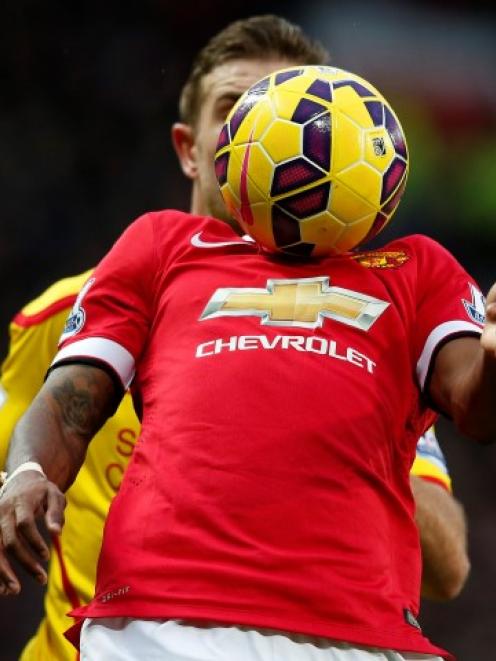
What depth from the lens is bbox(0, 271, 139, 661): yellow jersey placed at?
148 inches

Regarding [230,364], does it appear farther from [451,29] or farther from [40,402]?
[451,29]

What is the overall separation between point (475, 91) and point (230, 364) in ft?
20.1

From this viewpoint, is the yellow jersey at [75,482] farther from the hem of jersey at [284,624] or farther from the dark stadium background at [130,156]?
the dark stadium background at [130,156]

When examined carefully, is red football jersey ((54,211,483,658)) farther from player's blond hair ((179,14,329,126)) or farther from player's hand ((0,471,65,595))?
player's blond hair ((179,14,329,126))

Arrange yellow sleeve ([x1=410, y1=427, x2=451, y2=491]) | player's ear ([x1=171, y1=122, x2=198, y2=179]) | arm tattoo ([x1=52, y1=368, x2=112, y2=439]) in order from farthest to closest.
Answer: player's ear ([x1=171, y1=122, x2=198, y2=179])
yellow sleeve ([x1=410, y1=427, x2=451, y2=491])
arm tattoo ([x1=52, y1=368, x2=112, y2=439])

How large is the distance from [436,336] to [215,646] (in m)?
0.72

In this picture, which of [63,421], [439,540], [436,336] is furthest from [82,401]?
[439,540]

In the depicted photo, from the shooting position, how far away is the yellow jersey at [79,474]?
3768mm

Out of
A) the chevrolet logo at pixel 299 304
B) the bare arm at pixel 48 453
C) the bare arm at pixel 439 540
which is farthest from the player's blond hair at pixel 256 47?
the bare arm at pixel 48 453

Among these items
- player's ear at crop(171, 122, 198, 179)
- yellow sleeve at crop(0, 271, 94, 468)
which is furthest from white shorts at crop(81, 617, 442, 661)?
player's ear at crop(171, 122, 198, 179)

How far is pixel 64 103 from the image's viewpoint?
7.30m

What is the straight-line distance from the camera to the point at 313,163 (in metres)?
2.42

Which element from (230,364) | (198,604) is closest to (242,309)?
(230,364)

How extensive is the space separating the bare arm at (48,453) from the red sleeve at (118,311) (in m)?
0.04
